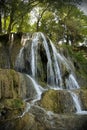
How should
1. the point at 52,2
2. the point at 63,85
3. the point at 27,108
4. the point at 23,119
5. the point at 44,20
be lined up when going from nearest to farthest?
1. the point at 23,119
2. the point at 27,108
3. the point at 63,85
4. the point at 52,2
5. the point at 44,20

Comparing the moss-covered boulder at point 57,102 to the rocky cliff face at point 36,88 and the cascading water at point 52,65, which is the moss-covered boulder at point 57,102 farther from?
the cascading water at point 52,65

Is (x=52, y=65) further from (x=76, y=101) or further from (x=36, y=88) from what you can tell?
(x=76, y=101)

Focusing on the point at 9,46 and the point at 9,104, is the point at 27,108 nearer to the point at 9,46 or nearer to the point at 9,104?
the point at 9,104

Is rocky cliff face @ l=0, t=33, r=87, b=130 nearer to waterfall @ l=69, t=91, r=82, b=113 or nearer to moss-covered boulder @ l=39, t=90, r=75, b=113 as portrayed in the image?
moss-covered boulder @ l=39, t=90, r=75, b=113

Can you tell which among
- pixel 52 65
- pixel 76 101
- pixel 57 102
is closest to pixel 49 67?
pixel 52 65

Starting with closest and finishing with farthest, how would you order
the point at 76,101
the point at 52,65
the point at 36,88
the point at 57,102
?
the point at 57,102, the point at 76,101, the point at 36,88, the point at 52,65

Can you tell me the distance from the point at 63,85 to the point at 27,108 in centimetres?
786

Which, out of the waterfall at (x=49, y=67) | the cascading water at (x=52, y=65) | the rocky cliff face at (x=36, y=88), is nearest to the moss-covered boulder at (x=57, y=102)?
the rocky cliff face at (x=36, y=88)

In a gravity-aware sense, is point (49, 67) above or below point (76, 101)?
above

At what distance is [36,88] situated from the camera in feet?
51.7

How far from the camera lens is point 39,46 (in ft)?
67.3

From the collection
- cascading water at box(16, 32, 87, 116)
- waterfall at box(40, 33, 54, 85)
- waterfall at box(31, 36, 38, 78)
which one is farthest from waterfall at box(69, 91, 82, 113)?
waterfall at box(31, 36, 38, 78)

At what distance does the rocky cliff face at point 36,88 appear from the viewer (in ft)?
36.5

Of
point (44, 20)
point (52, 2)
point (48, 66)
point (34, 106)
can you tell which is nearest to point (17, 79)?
point (34, 106)
